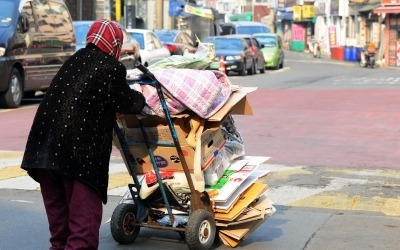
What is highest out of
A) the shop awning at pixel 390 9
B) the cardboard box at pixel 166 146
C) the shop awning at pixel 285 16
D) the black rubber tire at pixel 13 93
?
the shop awning at pixel 285 16

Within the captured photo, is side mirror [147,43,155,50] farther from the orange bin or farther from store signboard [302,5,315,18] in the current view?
store signboard [302,5,315,18]

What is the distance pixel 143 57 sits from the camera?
27562mm

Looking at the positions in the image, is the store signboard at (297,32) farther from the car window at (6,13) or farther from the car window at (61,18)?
the car window at (6,13)

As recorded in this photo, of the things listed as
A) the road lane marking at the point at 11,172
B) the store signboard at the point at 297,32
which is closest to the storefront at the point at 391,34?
the store signboard at the point at 297,32

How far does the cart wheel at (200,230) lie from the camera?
6.70m

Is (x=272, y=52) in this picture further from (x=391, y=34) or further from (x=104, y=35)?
(x=104, y=35)

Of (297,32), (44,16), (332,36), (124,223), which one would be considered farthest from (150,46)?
(297,32)

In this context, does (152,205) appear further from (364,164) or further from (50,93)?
(364,164)

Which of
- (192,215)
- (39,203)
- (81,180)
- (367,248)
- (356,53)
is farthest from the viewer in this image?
(356,53)

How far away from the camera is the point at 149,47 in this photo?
93.2ft

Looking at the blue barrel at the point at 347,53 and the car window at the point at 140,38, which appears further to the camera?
the blue barrel at the point at 347,53

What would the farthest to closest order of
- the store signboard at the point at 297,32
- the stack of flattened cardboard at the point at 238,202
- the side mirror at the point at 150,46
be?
the store signboard at the point at 297,32 < the side mirror at the point at 150,46 < the stack of flattened cardboard at the point at 238,202

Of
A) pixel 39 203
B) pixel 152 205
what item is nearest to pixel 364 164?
pixel 39 203

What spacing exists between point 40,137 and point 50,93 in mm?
279
